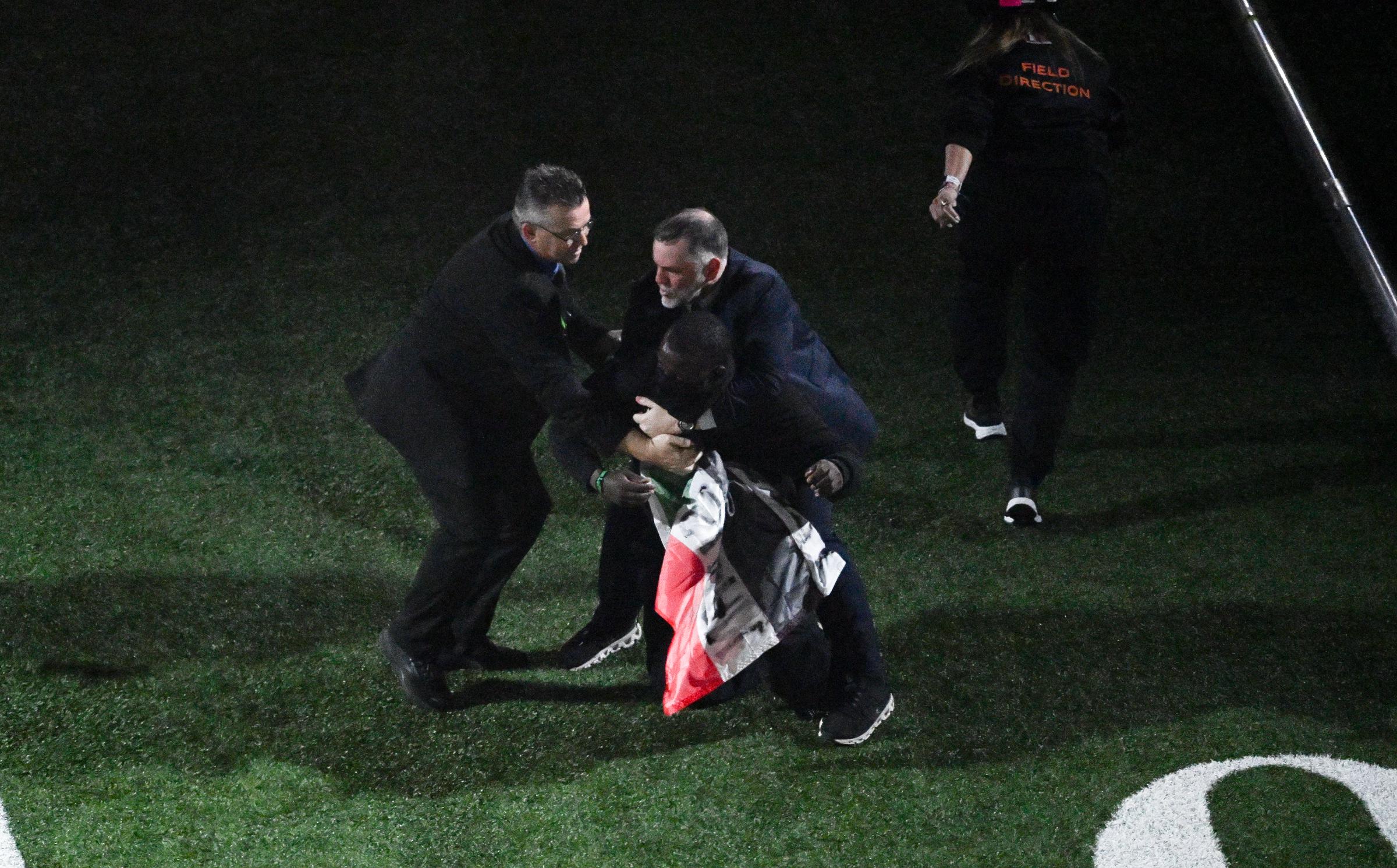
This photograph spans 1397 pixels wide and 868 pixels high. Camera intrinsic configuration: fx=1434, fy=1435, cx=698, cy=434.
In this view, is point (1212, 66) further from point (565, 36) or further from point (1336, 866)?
point (1336, 866)

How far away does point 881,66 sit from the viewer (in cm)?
730

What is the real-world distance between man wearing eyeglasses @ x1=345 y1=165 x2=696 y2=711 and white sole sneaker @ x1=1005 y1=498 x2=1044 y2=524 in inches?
61.5

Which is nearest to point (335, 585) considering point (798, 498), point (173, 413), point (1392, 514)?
point (173, 413)

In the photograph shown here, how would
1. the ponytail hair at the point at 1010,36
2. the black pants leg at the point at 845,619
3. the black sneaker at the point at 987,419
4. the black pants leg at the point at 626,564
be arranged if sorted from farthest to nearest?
1. the black sneaker at the point at 987,419
2. the ponytail hair at the point at 1010,36
3. the black pants leg at the point at 626,564
4. the black pants leg at the point at 845,619

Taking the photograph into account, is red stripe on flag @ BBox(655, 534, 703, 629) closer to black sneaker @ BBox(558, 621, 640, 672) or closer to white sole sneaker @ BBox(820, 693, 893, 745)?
white sole sneaker @ BBox(820, 693, 893, 745)

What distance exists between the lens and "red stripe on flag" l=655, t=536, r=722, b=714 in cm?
306

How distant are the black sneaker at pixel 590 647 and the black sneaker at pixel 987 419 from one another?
1.74m

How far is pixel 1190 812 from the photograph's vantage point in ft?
11.0

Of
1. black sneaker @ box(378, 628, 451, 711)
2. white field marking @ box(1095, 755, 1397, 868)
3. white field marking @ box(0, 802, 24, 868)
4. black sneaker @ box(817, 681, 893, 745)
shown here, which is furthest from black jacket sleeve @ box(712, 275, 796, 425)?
white field marking @ box(0, 802, 24, 868)

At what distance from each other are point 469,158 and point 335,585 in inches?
118

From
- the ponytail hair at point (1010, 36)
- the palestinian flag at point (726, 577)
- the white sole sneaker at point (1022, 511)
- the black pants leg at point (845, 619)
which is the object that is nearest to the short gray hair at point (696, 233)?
the palestinian flag at point (726, 577)

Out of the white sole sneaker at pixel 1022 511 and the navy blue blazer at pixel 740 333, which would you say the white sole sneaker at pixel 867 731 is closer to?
the navy blue blazer at pixel 740 333

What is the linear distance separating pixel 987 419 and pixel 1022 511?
602 mm

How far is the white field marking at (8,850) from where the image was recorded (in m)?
3.14
